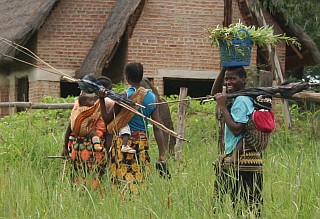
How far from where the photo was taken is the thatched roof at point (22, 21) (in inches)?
656

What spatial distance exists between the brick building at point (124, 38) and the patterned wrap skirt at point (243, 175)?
34.8 feet

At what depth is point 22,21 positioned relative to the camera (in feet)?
57.1

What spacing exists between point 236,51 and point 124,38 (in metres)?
10.5

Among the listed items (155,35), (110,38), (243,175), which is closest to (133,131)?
(243,175)

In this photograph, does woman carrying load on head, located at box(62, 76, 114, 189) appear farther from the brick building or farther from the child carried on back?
the brick building

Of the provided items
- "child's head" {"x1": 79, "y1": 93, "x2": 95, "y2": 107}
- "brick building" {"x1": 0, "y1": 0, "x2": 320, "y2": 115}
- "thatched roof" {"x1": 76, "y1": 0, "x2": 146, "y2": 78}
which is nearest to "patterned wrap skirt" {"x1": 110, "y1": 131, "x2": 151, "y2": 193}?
"child's head" {"x1": 79, "y1": 93, "x2": 95, "y2": 107}

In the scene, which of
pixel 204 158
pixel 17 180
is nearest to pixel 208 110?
pixel 204 158

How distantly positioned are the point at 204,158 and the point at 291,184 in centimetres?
213

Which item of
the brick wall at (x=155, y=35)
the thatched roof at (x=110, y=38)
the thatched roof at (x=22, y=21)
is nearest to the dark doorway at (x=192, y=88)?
the brick wall at (x=155, y=35)

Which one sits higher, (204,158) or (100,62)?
(100,62)

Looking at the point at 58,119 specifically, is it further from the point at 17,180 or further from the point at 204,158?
the point at 17,180

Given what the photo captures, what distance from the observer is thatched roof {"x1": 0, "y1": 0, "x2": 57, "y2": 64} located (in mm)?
16672

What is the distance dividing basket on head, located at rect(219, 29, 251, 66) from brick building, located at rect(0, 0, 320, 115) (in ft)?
31.9

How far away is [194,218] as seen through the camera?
5.57m
